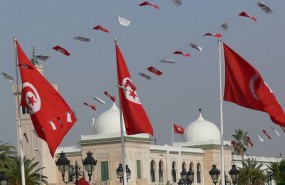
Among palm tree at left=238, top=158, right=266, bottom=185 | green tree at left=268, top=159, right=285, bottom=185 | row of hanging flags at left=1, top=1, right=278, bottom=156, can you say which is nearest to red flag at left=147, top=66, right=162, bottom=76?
row of hanging flags at left=1, top=1, right=278, bottom=156

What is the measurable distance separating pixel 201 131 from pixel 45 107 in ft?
249

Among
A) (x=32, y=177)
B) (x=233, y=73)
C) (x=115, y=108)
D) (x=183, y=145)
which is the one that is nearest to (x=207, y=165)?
(x=183, y=145)

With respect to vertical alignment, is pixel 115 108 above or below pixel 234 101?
above

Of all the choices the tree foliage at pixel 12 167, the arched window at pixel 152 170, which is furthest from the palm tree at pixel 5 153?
the arched window at pixel 152 170

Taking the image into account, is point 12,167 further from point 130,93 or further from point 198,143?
point 198,143

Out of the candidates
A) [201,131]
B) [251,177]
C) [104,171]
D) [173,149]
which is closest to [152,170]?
[173,149]

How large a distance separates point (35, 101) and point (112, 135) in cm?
6200

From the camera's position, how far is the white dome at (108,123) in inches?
3708

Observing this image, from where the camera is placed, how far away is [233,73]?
32469mm

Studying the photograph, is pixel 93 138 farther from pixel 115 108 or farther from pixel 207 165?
pixel 207 165

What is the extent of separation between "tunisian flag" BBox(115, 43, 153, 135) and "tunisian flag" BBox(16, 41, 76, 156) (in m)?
2.64

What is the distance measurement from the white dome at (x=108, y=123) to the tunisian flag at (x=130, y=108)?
61160 millimetres

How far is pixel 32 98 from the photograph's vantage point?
30.4m

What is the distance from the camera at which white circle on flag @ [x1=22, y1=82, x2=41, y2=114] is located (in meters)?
30.3
